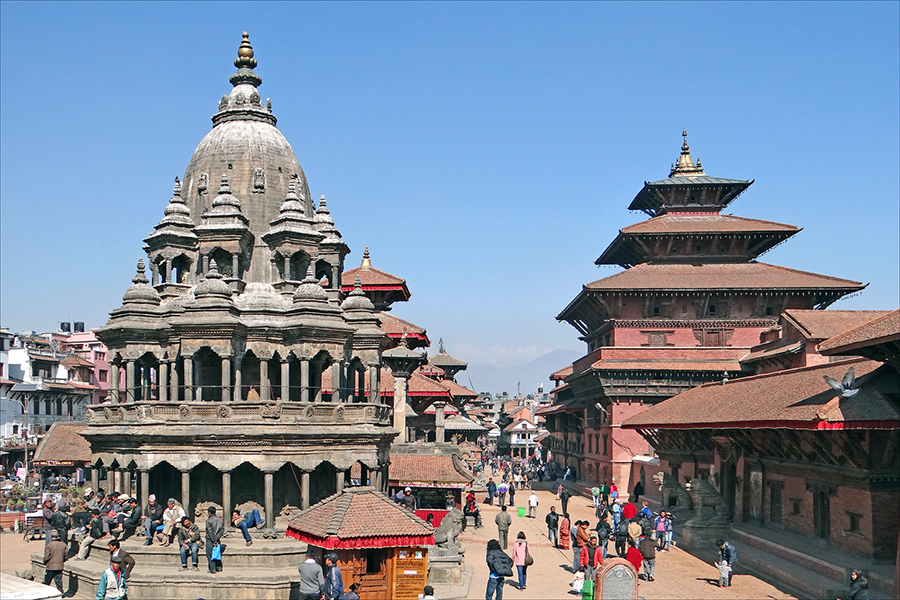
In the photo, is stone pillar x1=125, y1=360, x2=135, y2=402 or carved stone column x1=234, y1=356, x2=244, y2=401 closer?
carved stone column x1=234, y1=356, x2=244, y2=401

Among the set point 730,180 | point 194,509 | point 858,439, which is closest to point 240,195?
point 194,509

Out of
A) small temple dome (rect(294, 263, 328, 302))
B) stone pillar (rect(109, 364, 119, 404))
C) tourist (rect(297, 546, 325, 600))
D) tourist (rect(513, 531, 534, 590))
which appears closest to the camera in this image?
tourist (rect(297, 546, 325, 600))

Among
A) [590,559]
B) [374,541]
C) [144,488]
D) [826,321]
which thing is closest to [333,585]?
[374,541]

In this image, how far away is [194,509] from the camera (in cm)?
2922

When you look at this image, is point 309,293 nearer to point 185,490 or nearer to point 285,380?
point 285,380

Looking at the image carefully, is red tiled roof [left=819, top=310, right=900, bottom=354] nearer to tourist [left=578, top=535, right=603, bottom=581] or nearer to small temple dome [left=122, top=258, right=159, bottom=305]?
tourist [left=578, top=535, right=603, bottom=581]

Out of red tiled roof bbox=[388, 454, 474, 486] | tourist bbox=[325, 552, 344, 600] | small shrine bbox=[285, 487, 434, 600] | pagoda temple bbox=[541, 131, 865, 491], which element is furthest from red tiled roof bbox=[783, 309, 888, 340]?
tourist bbox=[325, 552, 344, 600]

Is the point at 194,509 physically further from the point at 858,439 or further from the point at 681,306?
the point at 681,306

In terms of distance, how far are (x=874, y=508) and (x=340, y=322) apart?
1774 centimetres

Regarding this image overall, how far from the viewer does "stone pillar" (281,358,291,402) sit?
96.7 ft

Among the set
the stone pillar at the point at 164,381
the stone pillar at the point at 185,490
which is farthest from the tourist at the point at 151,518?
the stone pillar at the point at 164,381

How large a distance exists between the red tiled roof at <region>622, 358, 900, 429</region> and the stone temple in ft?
40.0

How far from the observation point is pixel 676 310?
53.1 m

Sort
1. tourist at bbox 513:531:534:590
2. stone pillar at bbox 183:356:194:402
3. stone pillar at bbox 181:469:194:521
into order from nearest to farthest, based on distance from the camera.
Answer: tourist at bbox 513:531:534:590
stone pillar at bbox 181:469:194:521
stone pillar at bbox 183:356:194:402
